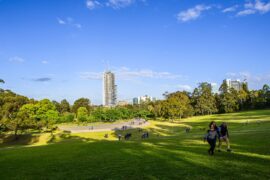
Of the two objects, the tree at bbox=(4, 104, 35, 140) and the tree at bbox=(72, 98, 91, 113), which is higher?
the tree at bbox=(72, 98, 91, 113)

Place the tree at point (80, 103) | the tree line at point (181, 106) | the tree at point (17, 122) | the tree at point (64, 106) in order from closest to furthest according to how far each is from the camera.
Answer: the tree at point (17, 122)
the tree line at point (181, 106)
the tree at point (64, 106)
the tree at point (80, 103)

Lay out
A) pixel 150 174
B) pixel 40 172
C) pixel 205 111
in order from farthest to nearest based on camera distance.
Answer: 1. pixel 205 111
2. pixel 40 172
3. pixel 150 174

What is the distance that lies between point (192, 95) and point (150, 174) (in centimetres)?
14514

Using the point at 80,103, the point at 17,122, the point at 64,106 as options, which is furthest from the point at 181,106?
the point at 64,106

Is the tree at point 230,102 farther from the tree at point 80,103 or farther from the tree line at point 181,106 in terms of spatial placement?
the tree at point 80,103

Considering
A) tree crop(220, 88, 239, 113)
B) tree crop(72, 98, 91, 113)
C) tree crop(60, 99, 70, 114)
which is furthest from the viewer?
tree crop(72, 98, 91, 113)

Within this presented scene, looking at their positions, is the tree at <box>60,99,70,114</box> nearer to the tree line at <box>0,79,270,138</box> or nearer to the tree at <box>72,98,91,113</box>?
the tree at <box>72,98,91,113</box>

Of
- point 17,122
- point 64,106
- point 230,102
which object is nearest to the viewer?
point 17,122

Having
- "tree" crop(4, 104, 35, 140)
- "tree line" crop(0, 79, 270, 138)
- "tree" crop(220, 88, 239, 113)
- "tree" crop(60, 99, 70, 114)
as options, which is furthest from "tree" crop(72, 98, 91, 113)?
"tree" crop(4, 104, 35, 140)

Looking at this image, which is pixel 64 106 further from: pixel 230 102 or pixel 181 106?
pixel 230 102

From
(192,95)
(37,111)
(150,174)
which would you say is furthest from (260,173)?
(192,95)

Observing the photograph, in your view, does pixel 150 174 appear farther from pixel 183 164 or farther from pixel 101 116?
pixel 101 116

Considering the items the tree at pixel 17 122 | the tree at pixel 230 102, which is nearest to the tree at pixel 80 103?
the tree at pixel 230 102

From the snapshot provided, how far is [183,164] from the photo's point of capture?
13.5 m
